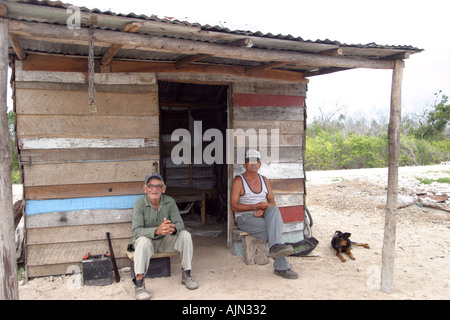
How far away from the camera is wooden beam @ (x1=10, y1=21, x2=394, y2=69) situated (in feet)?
10.0

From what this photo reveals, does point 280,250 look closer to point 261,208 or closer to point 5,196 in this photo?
point 261,208

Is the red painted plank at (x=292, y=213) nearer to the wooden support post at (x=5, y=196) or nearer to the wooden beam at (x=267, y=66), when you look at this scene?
the wooden beam at (x=267, y=66)

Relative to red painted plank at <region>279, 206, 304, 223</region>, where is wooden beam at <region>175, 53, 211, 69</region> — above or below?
above

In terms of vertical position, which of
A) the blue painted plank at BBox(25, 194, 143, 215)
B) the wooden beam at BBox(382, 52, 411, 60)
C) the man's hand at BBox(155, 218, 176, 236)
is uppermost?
the wooden beam at BBox(382, 52, 411, 60)

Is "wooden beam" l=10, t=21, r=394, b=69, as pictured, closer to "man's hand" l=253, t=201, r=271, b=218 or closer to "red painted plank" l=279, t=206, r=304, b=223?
"man's hand" l=253, t=201, r=271, b=218

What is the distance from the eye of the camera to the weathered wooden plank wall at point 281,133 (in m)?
5.37

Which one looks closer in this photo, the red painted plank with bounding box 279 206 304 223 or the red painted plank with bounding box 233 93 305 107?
the red painted plank with bounding box 233 93 305 107

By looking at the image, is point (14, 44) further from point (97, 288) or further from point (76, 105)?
point (97, 288)

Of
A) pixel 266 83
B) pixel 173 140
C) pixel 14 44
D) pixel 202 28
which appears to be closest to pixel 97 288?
pixel 14 44

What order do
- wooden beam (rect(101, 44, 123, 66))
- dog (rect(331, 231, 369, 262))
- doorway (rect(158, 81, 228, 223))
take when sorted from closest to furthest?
wooden beam (rect(101, 44, 123, 66))
dog (rect(331, 231, 369, 262))
doorway (rect(158, 81, 228, 223))

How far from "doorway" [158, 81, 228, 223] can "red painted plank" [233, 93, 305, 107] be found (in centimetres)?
256

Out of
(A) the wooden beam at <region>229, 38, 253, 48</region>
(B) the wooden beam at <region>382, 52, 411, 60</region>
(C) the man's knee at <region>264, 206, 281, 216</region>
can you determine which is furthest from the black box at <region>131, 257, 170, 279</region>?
(B) the wooden beam at <region>382, 52, 411, 60</region>

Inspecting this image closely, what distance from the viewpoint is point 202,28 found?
3391mm

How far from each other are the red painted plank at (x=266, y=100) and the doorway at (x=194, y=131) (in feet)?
8.41
